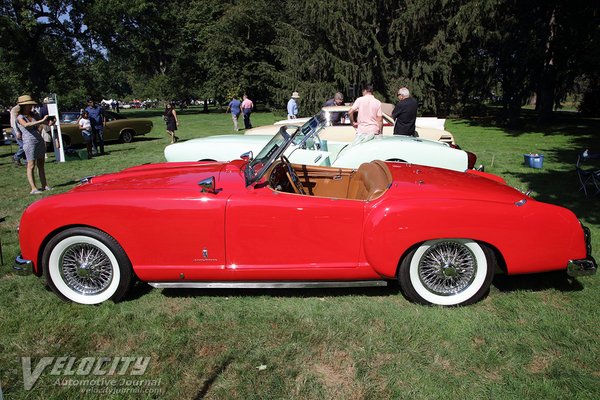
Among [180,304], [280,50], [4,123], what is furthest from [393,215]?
[280,50]

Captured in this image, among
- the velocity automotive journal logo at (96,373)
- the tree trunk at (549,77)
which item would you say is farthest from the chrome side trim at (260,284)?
the tree trunk at (549,77)

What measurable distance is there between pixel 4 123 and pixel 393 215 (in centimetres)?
1805

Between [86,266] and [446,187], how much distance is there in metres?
3.02

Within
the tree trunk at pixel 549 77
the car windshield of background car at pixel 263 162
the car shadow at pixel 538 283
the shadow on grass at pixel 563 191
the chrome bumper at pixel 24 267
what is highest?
the tree trunk at pixel 549 77

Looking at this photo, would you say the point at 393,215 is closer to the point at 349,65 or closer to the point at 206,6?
the point at 349,65

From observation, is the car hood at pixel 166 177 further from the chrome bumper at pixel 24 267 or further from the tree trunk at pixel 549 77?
the tree trunk at pixel 549 77

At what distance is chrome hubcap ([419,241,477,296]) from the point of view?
3.31m

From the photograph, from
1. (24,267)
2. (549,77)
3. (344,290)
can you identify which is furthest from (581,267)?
(549,77)

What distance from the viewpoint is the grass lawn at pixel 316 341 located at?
8.26ft

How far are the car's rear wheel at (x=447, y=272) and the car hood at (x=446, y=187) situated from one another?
381mm

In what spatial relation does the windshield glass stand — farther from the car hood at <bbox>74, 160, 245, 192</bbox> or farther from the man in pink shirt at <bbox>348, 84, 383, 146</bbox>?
the man in pink shirt at <bbox>348, 84, 383, 146</bbox>

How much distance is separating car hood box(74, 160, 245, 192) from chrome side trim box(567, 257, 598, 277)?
269 centimetres

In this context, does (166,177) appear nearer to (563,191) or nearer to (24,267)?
(24,267)

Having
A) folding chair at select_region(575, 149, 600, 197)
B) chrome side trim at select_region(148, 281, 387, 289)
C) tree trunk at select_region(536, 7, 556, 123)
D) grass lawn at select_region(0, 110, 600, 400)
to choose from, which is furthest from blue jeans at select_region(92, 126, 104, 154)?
tree trunk at select_region(536, 7, 556, 123)
